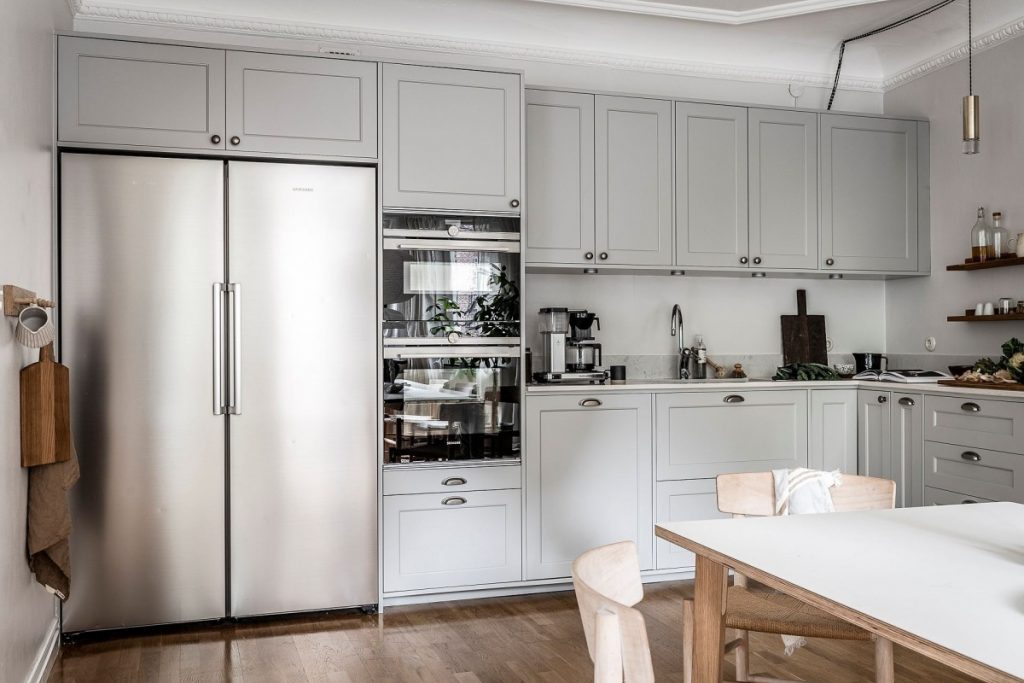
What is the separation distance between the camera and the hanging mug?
258 centimetres

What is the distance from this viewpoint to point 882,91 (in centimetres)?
521

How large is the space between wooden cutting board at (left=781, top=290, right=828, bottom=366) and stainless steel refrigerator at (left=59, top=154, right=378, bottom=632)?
257 cm

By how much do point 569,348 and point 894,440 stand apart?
1685 mm

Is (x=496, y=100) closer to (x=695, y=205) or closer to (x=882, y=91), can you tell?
(x=695, y=205)

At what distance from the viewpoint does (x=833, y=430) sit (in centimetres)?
446

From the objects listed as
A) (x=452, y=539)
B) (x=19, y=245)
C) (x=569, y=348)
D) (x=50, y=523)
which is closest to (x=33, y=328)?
(x=19, y=245)

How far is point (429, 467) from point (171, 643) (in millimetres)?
1227

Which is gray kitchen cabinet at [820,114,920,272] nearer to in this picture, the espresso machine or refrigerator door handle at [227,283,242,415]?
the espresso machine

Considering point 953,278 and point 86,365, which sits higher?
point 953,278

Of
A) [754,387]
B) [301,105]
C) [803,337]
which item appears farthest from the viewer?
[803,337]

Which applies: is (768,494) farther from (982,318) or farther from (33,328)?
(982,318)

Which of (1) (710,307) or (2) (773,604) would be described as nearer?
(2) (773,604)

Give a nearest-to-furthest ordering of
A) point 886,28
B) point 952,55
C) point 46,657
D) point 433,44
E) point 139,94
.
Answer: point 46,657, point 139,94, point 433,44, point 886,28, point 952,55

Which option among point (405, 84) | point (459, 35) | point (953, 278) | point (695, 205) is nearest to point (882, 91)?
point (953, 278)
